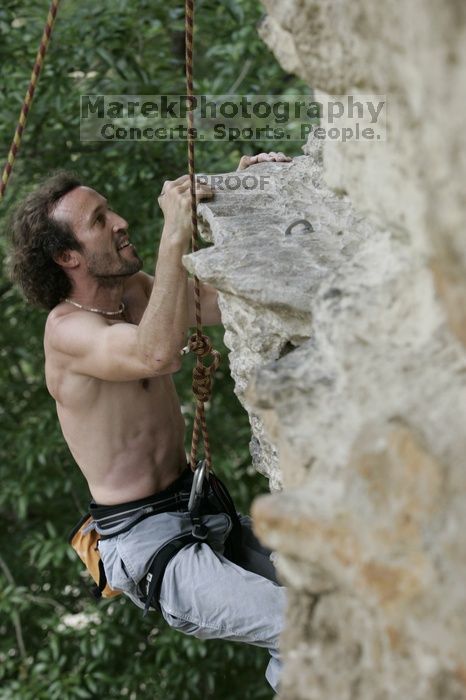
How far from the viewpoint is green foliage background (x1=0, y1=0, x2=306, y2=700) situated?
3949 mm

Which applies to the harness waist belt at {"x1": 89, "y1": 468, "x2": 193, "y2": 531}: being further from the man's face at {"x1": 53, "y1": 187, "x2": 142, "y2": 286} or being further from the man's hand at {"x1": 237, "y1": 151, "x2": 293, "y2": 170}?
the man's hand at {"x1": 237, "y1": 151, "x2": 293, "y2": 170}

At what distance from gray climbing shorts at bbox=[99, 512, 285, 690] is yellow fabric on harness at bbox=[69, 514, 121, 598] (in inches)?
4.7

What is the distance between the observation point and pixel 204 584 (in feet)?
7.86

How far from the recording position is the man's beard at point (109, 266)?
108 inches

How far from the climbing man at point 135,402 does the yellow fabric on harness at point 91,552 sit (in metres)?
0.11

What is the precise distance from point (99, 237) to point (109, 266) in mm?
88

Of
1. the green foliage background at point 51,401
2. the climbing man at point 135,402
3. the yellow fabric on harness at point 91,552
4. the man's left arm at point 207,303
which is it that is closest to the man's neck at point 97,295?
the climbing man at point 135,402

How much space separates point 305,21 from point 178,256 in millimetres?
879

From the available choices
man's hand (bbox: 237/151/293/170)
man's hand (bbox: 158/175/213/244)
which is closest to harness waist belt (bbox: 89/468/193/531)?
man's hand (bbox: 158/175/213/244)

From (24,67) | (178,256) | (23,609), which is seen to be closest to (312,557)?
(178,256)

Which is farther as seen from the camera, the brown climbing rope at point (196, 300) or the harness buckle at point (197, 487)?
the harness buckle at point (197, 487)

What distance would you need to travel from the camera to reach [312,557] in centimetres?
133

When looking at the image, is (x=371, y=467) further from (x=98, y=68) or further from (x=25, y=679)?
(x=25, y=679)

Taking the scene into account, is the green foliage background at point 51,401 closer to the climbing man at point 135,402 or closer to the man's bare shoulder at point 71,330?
the climbing man at point 135,402
